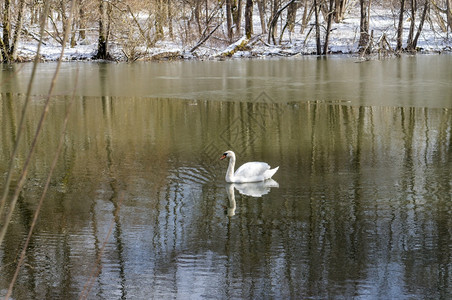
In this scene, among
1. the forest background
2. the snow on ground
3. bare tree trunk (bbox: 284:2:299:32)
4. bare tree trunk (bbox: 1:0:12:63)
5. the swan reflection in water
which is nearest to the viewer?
the swan reflection in water

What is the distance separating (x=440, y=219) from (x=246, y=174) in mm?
2438

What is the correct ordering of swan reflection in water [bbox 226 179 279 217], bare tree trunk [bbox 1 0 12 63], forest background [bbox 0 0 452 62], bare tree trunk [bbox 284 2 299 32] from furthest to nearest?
bare tree trunk [bbox 284 2 299 32] → forest background [bbox 0 0 452 62] → bare tree trunk [bbox 1 0 12 63] → swan reflection in water [bbox 226 179 279 217]

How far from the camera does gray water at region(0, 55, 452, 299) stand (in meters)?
5.16

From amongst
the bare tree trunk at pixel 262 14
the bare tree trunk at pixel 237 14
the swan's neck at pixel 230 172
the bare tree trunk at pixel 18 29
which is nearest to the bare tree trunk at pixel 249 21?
the bare tree trunk at pixel 237 14

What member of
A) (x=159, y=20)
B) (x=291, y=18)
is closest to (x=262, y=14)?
(x=291, y=18)

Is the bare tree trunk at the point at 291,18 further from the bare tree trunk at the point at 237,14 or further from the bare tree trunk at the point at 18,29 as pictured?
the bare tree trunk at the point at 18,29

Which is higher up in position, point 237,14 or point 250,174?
point 237,14

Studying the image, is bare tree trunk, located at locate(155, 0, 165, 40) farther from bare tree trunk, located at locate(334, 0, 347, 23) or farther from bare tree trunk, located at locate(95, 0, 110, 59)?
bare tree trunk, located at locate(334, 0, 347, 23)

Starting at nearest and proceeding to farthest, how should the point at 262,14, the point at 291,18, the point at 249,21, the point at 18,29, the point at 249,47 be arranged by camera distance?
the point at 18,29
the point at 249,47
the point at 249,21
the point at 291,18
the point at 262,14

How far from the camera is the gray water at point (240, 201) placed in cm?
516

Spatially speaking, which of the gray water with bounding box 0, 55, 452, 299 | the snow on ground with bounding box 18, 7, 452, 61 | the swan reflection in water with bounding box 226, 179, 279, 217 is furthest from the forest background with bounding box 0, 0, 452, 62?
the swan reflection in water with bounding box 226, 179, 279, 217

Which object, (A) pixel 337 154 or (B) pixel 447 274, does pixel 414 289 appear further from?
(A) pixel 337 154

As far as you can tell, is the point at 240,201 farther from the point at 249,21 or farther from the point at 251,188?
the point at 249,21

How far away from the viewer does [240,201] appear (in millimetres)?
7395
